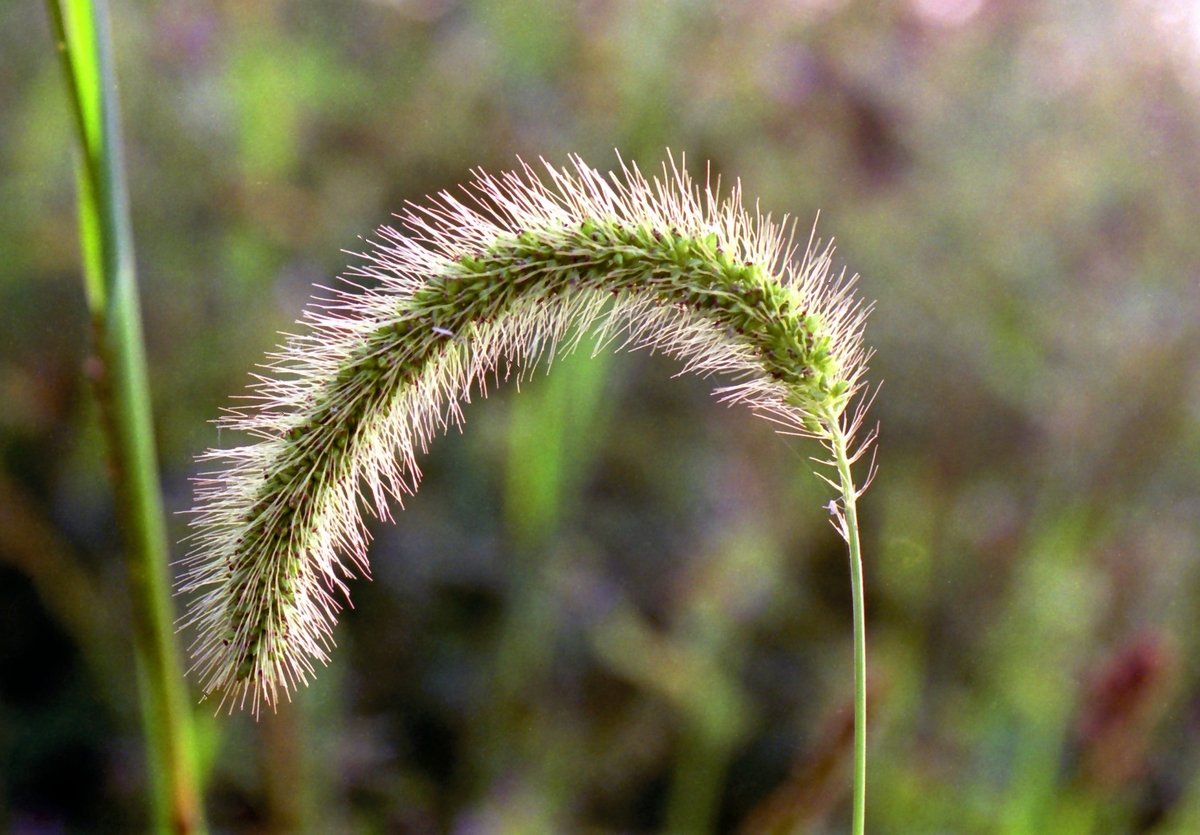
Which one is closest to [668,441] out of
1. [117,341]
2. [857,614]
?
[117,341]

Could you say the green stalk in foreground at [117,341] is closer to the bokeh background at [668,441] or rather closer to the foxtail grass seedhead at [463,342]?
the foxtail grass seedhead at [463,342]

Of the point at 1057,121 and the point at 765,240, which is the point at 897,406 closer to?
the point at 1057,121

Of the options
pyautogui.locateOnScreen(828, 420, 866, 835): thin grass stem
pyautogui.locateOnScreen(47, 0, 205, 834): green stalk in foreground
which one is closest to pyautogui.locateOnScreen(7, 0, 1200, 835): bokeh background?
pyautogui.locateOnScreen(47, 0, 205, 834): green stalk in foreground

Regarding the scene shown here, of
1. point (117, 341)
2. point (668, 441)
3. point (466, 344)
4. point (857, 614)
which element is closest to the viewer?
point (857, 614)

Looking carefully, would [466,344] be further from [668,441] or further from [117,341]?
[668,441]

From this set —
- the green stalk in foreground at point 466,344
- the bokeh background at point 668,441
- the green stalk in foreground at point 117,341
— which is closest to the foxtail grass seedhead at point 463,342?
the green stalk in foreground at point 466,344

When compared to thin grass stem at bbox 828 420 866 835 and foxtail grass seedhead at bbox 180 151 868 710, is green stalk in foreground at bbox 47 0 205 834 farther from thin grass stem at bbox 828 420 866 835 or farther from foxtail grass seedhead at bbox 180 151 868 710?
thin grass stem at bbox 828 420 866 835
